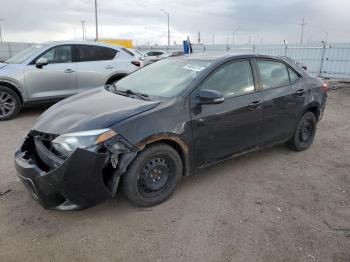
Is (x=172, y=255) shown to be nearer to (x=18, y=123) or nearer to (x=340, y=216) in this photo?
(x=340, y=216)

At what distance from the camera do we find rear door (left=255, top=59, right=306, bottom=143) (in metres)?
4.50

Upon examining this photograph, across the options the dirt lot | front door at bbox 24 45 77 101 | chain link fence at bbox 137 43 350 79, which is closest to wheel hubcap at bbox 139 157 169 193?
the dirt lot

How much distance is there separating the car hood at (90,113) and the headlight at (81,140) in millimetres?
70

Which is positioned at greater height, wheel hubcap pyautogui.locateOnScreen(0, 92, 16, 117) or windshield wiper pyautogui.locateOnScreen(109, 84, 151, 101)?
windshield wiper pyautogui.locateOnScreen(109, 84, 151, 101)

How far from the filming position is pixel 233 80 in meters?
4.19

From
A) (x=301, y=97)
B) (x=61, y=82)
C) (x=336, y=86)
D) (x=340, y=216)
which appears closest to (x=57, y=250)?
(x=340, y=216)

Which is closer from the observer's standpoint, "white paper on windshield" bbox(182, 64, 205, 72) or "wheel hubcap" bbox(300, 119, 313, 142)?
"white paper on windshield" bbox(182, 64, 205, 72)

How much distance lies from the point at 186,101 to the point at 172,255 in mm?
1600

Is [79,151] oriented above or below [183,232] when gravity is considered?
above

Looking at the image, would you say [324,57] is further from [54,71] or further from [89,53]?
[54,71]

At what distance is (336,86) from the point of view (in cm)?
1321

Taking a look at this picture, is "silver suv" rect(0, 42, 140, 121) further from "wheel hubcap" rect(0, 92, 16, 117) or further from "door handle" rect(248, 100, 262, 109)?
"door handle" rect(248, 100, 262, 109)

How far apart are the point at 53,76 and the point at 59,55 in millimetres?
549

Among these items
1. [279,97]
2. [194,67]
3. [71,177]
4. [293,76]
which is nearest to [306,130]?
[293,76]
